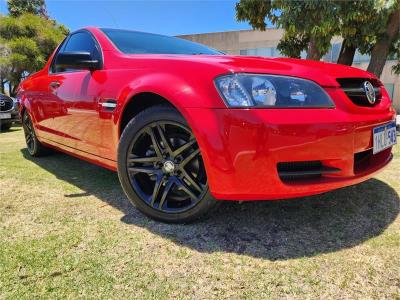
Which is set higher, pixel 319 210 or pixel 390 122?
pixel 390 122

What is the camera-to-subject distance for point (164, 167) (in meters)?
2.19

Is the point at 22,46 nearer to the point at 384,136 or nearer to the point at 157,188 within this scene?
the point at 157,188

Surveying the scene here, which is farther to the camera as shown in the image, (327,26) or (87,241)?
(327,26)

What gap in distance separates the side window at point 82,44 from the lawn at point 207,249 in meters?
1.16

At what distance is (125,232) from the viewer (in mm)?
2115

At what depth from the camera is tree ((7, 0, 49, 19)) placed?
78.5ft

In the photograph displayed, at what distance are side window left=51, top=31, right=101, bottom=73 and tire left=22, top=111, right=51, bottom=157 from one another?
1.03 m

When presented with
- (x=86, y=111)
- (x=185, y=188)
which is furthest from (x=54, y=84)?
(x=185, y=188)

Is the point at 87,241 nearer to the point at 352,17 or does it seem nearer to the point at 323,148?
the point at 323,148

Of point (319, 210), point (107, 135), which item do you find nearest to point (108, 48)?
point (107, 135)

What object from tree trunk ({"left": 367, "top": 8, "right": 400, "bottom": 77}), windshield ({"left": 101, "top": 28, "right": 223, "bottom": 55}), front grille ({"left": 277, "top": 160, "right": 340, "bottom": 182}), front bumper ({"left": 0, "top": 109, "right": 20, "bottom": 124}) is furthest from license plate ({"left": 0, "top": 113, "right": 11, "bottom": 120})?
tree trunk ({"left": 367, "top": 8, "right": 400, "bottom": 77})

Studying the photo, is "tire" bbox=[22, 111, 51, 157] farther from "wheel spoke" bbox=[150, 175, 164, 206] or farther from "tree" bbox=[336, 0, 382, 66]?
"tree" bbox=[336, 0, 382, 66]

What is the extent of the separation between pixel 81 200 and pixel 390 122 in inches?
90.3

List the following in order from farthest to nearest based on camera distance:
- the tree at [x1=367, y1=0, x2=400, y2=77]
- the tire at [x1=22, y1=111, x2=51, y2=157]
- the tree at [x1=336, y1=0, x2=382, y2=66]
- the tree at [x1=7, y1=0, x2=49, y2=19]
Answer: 1. the tree at [x1=7, y1=0, x2=49, y2=19]
2. the tree at [x1=367, y1=0, x2=400, y2=77]
3. the tree at [x1=336, y1=0, x2=382, y2=66]
4. the tire at [x1=22, y1=111, x2=51, y2=157]
